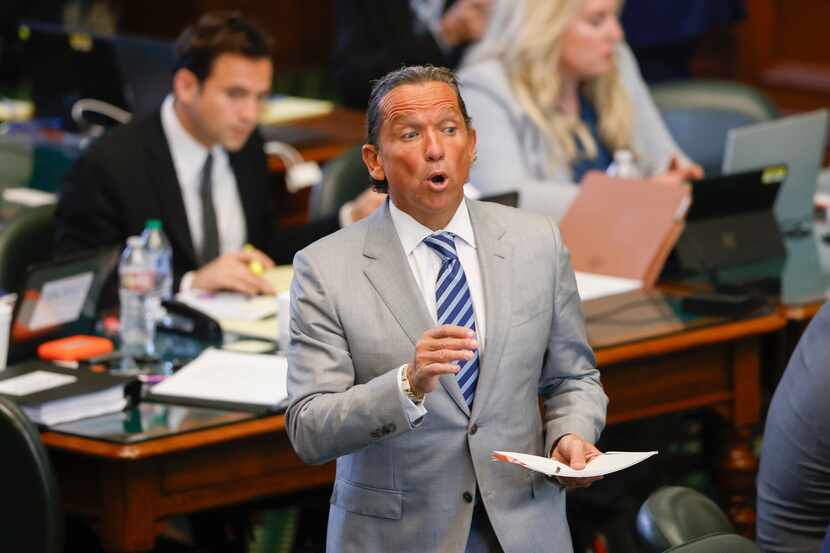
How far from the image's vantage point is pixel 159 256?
3.66m

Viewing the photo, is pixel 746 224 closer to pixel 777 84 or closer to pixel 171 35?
pixel 777 84

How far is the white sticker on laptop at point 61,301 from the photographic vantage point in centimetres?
324

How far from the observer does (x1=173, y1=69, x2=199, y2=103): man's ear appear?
3951 millimetres

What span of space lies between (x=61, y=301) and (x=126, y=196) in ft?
1.87

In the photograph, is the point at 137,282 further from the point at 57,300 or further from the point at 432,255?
the point at 432,255

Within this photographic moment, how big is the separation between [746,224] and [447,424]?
200 centimetres

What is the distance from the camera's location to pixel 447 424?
82.5 inches

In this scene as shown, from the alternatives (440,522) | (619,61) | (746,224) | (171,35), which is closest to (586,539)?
(746,224)

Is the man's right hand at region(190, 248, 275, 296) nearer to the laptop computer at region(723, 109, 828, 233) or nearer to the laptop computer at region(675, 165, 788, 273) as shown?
the laptop computer at region(675, 165, 788, 273)

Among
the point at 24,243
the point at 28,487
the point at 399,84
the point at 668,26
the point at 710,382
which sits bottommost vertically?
the point at 710,382

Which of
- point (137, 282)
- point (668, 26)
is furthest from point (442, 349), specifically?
point (668, 26)

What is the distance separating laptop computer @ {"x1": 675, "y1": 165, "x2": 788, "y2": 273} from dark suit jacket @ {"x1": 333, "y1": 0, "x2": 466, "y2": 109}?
1565 millimetres

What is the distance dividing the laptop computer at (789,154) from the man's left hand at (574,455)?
2.07 metres

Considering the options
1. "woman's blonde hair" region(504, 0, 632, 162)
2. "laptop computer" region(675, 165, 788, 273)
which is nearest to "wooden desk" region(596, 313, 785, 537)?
"laptop computer" region(675, 165, 788, 273)
